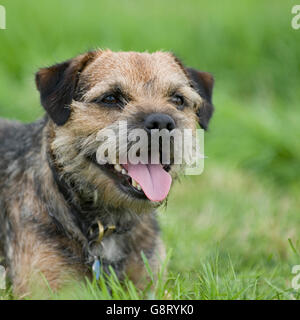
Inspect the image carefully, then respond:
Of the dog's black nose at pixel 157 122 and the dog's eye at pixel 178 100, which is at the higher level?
the dog's eye at pixel 178 100

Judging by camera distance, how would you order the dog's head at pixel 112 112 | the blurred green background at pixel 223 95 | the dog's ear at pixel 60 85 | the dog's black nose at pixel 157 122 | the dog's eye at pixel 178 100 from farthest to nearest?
the blurred green background at pixel 223 95, the dog's eye at pixel 178 100, the dog's ear at pixel 60 85, the dog's head at pixel 112 112, the dog's black nose at pixel 157 122

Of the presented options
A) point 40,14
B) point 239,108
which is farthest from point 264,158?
point 40,14

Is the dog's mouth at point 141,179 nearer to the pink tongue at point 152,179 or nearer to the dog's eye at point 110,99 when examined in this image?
the pink tongue at point 152,179

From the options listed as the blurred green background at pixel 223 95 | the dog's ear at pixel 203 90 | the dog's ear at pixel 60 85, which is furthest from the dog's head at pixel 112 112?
the blurred green background at pixel 223 95

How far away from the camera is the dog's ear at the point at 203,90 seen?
15.2 ft

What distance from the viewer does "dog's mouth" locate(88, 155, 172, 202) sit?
3799mm

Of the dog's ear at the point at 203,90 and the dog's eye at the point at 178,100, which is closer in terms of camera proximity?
the dog's eye at the point at 178,100

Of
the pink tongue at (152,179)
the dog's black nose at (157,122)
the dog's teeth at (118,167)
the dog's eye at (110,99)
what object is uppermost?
the dog's eye at (110,99)

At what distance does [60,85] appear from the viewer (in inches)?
162

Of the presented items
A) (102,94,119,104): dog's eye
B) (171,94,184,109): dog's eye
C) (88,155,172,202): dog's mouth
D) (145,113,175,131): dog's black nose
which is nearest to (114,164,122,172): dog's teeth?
(88,155,172,202): dog's mouth

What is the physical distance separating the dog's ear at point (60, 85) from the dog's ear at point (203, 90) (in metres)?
0.84

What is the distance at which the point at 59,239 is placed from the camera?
405 cm

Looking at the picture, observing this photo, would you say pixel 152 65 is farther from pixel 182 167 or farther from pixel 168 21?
pixel 168 21
